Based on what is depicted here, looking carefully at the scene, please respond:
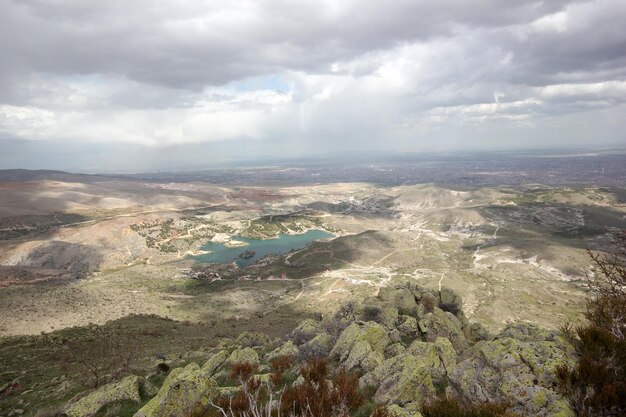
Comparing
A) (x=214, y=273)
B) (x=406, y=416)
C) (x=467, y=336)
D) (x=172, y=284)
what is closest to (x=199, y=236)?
(x=214, y=273)

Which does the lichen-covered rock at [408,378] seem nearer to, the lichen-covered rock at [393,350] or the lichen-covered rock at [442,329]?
the lichen-covered rock at [393,350]

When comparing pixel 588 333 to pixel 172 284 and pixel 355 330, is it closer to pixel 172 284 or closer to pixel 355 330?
pixel 355 330

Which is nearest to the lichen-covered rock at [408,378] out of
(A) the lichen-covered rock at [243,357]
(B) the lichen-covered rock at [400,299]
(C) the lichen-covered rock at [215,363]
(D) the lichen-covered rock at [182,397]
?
(D) the lichen-covered rock at [182,397]

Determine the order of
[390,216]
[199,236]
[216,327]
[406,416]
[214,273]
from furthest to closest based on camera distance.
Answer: [390,216] < [199,236] < [214,273] < [216,327] < [406,416]

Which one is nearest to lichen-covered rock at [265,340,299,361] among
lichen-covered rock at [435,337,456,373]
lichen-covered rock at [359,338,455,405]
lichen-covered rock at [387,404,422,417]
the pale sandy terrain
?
lichen-covered rock at [359,338,455,405]

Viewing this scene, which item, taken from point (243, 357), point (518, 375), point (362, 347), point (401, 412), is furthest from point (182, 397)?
point (518, 375)

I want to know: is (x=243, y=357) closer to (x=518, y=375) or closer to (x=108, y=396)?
(x=108, y=396)
